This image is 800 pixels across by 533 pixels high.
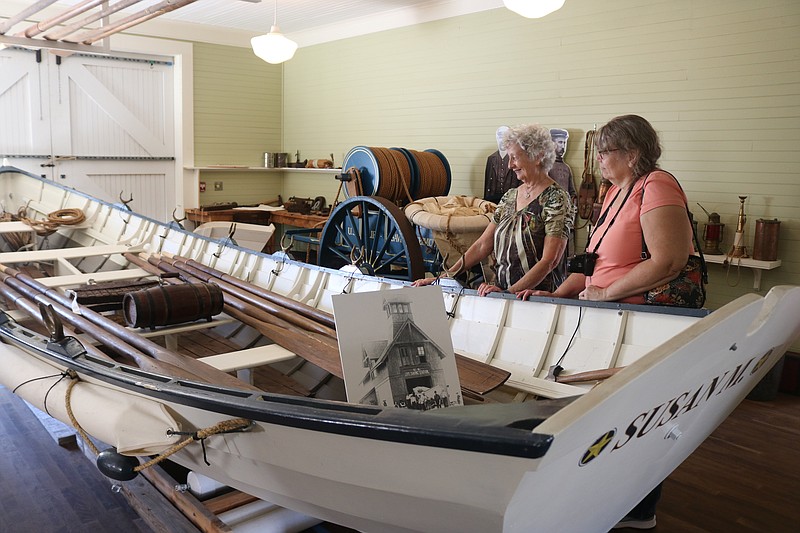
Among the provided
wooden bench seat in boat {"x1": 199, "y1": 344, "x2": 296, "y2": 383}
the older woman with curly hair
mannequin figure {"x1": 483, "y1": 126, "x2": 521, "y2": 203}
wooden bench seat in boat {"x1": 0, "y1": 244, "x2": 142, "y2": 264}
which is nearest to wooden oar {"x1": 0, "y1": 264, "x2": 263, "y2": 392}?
wooden bench seat in boat {"x1": 199, "y1": 344, "x2": 296, "y2": 383}

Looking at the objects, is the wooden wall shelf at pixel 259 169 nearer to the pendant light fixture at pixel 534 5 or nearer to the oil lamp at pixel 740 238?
the pendant light fixture at pixel 534 5

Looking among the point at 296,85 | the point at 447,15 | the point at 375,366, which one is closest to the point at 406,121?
the point at 447,15

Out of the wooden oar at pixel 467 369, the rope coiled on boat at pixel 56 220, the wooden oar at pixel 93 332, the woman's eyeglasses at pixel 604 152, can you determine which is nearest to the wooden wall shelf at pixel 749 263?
the woman's eyeglasses at pixel 604 152

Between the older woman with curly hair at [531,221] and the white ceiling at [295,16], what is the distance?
14.6ft

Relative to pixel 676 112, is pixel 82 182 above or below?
below

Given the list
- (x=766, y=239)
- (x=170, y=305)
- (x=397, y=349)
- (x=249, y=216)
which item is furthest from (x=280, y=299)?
(x=249, y=216)

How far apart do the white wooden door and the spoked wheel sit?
11.3ft

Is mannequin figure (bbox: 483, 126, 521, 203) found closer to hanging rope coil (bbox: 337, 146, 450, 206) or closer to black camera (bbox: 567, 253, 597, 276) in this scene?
hanging rope coil (bbox: 337, 146, 450, 206)

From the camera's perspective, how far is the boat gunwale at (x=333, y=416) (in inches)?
49.9

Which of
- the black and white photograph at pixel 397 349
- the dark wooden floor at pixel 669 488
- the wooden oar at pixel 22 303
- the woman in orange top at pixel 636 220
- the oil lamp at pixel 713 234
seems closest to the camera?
the black and white photograph at pixel 397 349

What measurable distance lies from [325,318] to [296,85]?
753 centimetres

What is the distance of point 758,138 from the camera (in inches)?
204

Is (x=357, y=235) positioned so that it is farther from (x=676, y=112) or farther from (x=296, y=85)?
(x=296, y=85)

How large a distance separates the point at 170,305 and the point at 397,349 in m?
1.76
